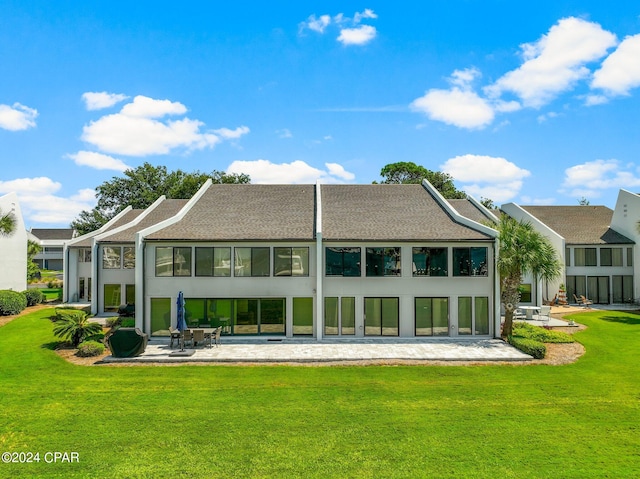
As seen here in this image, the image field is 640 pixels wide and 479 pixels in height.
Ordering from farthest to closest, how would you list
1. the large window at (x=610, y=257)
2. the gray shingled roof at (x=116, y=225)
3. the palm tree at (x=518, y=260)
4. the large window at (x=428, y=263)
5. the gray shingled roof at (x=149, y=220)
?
the large window at (x=610, y=257)
the gray shingled roof at (x=116, y=225)
the gray shingled roof at (x=149, y=220)
the large window at (x=428, y=263)
the palm tree at (x=518, y=260)

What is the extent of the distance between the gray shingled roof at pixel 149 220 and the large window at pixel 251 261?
10.6 meters

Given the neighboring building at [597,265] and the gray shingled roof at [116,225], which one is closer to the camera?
the gray shingled roof at [116,225]

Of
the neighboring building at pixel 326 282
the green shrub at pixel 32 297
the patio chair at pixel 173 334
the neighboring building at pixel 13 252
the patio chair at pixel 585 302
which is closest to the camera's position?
the patio chair at pixel 173 334

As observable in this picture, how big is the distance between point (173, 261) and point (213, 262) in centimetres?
231

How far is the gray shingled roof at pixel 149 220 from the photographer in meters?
30.7

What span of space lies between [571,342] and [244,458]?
20.3 m

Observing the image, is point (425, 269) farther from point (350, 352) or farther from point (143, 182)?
point (143, 182)

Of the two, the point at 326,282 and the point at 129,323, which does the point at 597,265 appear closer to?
the point at 326,282

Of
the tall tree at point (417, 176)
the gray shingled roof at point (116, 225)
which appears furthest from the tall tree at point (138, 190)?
the tall tree at point (417, 176)

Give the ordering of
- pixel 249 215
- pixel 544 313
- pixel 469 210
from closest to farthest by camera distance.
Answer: pixel 249 215
pixel 544 313
pixel 469 210

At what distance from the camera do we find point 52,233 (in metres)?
99.1

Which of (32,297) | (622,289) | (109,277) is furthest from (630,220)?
(32,297)

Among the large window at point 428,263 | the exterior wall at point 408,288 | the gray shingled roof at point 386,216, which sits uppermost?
the gray shingled roof at point 386,216

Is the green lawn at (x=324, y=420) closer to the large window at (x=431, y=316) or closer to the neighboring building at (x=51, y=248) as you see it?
the large window at (x=431, y=316)
